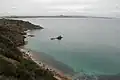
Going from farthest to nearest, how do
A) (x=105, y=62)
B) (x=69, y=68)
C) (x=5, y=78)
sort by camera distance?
1. (x=105, y=62)
2. (x=69, y=68)
3. (x=5, y=78)

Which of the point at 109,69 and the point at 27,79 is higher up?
the point at 27,79

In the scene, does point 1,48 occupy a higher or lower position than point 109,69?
higher

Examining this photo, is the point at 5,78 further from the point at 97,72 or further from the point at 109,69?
the point at 109,69

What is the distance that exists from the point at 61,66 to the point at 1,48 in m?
21.7

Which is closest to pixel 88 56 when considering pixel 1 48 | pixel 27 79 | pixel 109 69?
pixel 109 69

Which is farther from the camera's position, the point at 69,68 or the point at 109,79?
the point at 69,68

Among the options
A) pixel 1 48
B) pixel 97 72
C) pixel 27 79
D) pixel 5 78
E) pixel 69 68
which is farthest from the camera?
pixel 69 68

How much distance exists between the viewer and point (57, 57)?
196 ft

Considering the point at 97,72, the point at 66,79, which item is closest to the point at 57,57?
the point at 97,72

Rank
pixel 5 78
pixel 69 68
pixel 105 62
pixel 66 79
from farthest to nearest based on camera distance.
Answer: pixel 105 62, pixel 69 68, pixel 66 79, pixel 5 78

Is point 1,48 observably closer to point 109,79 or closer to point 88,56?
point 109,79

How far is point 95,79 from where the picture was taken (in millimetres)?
38281

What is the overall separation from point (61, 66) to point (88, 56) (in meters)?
14.9

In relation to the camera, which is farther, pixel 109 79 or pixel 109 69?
pixel 109 69
